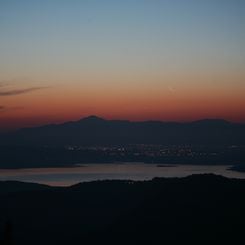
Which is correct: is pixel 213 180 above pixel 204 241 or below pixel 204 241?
above

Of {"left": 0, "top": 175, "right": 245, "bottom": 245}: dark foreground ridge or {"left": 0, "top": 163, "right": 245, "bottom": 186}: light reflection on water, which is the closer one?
{"left": 0, "top": 175, "right": 245, "bottom": 245}: dark foreground ridge

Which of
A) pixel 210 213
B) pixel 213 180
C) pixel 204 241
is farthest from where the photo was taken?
pixel 213 180

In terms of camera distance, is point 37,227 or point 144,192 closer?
point 37,227

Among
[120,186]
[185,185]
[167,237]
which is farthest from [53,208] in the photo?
[167,237]

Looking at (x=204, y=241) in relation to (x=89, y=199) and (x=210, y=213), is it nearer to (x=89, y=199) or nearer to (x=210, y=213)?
(x=210, y=213)

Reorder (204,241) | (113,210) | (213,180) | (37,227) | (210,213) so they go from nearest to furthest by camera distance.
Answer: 1. (204,241)
2. (210,213)
3. (213,180)
4. (37,227)
5. (113,210)

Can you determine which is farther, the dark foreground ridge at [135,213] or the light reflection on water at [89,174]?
the light reflection on water at [89,174]

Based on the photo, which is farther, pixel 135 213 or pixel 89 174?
pixel 89 174

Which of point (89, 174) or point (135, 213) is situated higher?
point (135, 213)
